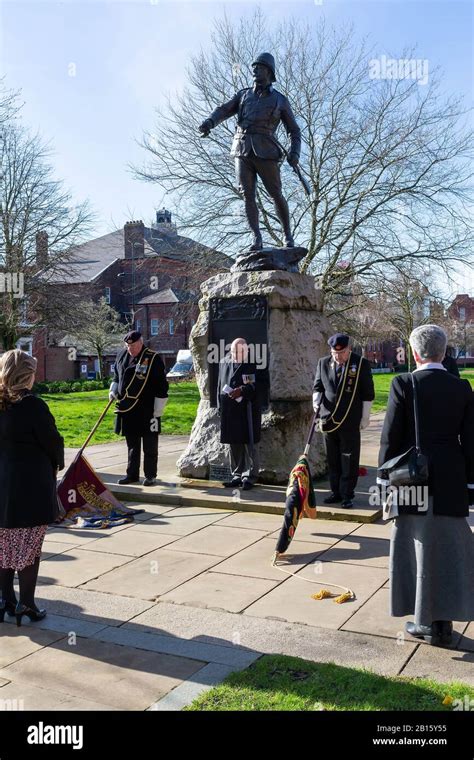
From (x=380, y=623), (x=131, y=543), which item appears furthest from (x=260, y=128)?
(x=380, y=623)

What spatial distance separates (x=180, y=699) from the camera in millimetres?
3564

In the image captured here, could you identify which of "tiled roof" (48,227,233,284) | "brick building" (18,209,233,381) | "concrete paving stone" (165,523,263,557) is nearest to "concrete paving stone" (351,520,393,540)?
"concrete paving stone" (165,523,263,557)

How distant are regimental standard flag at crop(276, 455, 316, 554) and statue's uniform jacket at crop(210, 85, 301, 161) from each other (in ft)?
14.8

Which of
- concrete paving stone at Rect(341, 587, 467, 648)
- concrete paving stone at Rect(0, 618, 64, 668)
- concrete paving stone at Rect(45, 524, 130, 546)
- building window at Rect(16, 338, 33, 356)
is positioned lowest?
concrete paving stone at Rect(0, 618, 64, 668)

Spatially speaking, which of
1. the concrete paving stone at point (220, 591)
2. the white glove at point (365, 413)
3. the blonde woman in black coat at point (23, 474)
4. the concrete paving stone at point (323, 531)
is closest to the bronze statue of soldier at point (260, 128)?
the white glove at point (365, 413)

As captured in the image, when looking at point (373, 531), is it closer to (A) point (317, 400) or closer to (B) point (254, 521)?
(B) point (254, 521)

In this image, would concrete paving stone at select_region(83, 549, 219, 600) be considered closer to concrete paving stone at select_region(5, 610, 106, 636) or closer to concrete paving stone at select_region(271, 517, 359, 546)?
concrete paving stone at select_region(5, 610, 106, 636)

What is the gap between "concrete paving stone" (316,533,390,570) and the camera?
595cm

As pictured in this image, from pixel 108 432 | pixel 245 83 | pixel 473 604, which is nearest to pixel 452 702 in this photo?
pixel 473 604

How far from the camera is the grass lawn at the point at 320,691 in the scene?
347 cm

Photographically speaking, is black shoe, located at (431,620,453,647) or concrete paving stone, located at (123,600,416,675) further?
black shoe, located at (431,620,453,647)

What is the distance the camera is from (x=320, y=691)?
11.9 feet

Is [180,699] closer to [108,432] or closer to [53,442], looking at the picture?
[53,442]

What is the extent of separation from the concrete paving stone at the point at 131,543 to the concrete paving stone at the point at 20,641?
1741 millimetres
